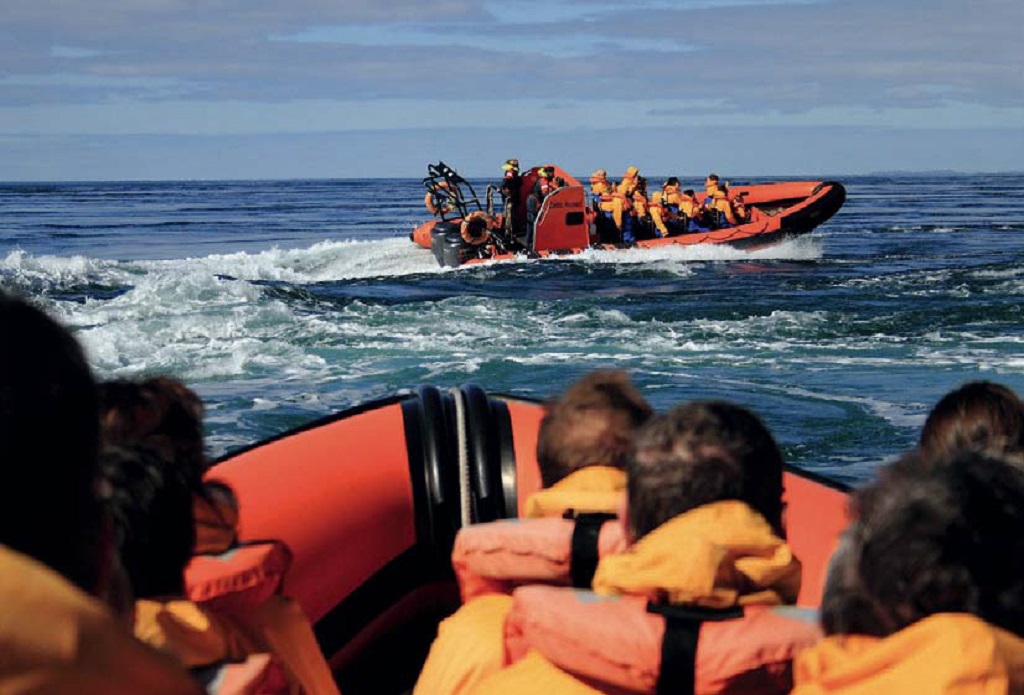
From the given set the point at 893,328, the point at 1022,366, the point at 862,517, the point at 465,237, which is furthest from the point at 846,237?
the point at 862,517

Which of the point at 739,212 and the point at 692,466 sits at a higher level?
the point at 692,466

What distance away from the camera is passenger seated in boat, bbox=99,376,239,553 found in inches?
61.8

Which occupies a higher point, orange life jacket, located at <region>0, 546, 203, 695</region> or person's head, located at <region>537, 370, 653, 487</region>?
orange life jacket, located at <region>0, 546, 203, 695</region>

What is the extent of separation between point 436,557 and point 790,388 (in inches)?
228

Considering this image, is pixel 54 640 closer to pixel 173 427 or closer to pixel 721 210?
pixel 173 427

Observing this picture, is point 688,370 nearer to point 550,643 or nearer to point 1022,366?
point 1022,366

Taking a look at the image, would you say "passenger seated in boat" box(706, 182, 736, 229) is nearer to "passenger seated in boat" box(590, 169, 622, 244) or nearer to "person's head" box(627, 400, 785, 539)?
"passenger seated in boat" box(590, 169, 622, 244)

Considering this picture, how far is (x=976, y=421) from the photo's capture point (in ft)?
5.93

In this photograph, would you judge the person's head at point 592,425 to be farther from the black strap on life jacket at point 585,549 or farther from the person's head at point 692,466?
the person's head at point 692,466

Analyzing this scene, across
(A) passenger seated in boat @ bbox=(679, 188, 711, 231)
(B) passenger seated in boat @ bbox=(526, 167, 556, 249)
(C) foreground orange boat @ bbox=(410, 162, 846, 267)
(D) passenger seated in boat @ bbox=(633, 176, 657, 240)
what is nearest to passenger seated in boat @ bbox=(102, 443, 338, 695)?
(C) foreground orange boat @ bbox=(410, 162, 846, 267)

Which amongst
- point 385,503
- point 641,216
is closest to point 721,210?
point 641,216

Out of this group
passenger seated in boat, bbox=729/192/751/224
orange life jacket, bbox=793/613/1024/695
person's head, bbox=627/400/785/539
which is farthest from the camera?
passenger seated in boat, bbox=729/192/751/224

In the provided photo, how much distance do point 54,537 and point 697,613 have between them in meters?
0.84

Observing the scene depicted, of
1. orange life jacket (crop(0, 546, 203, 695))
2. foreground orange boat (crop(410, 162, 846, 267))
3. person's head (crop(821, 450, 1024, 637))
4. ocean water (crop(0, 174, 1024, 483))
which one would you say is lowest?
ocean water (crop(0, 174, 1024, 483))
